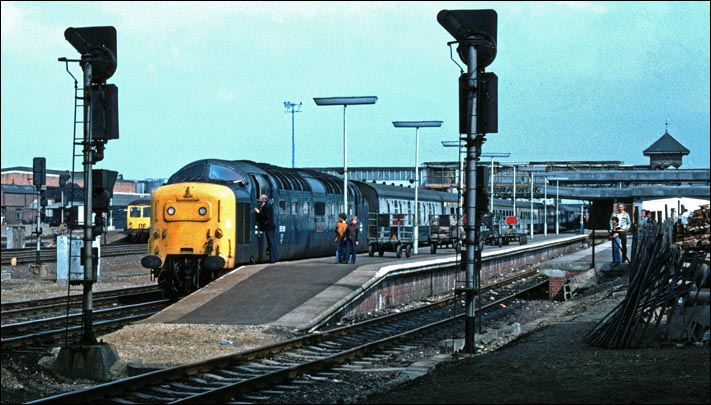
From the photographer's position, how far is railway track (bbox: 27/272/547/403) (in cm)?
1184

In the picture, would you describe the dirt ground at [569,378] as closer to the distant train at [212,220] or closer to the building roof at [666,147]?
the distant train at [212,220]

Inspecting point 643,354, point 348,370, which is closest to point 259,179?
point 348,370

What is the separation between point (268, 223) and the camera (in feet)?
81.1

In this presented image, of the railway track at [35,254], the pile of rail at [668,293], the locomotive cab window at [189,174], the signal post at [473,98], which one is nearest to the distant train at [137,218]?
the railway track at [35,254]

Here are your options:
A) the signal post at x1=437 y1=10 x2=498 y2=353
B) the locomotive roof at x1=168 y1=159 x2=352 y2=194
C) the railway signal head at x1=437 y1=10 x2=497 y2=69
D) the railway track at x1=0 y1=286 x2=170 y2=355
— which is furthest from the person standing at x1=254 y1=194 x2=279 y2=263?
the railway signal head at x1=437 y1=10 x2=497 y2=69

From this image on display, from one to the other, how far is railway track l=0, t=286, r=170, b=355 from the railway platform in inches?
48.9

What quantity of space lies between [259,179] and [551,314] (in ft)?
27.6

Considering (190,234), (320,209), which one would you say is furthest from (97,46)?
(320,209)

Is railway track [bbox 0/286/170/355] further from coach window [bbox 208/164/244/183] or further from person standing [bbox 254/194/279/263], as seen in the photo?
coach window [bbox 208/164/244/183]

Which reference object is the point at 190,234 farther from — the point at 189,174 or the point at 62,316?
the point at 62,316

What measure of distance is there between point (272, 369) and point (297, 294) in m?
7.15

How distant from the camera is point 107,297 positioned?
2434cm

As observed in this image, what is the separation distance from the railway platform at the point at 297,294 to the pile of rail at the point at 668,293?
9.11 feet

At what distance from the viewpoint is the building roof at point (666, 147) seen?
13150 centimetres
